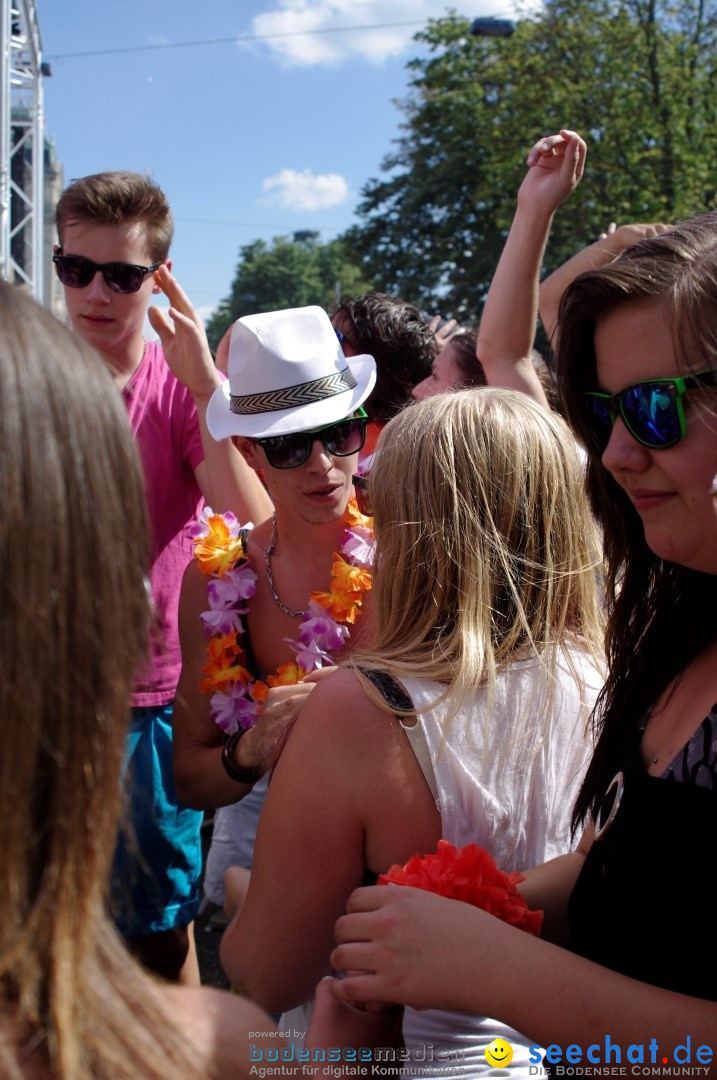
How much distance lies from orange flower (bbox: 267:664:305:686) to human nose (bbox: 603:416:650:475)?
1110 millimetres

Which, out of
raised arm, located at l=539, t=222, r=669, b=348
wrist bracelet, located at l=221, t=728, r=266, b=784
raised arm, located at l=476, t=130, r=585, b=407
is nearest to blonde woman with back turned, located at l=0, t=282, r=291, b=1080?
wrist bracelet, located at l=221, t=728, r=266, b=784

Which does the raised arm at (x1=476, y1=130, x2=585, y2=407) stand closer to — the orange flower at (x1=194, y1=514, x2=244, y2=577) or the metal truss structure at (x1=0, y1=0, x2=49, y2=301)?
the orange flower at (x1=194, y1=514, x2=244, y2=577)

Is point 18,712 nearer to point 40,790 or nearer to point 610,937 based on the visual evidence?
point 40,790

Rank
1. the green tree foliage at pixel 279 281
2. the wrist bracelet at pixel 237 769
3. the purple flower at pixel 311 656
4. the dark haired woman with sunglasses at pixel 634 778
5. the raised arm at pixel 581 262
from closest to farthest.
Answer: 1. the dark haired woman with sunglasses at pixel 634 778
2. the wrist bracelet at pixel 237 769
3. the purple flower at pixel 311 656
4. the raised arm at pixel 581 262
5. the green tree foliage at pixel 279 281

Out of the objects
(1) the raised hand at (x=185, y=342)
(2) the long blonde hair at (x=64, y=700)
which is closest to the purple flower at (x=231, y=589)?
(1) the raised hand at (x=185, y=342)

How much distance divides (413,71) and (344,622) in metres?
29.1

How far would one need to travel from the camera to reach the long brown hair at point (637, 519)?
51.3 inches

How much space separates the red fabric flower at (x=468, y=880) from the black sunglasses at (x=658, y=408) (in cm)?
64

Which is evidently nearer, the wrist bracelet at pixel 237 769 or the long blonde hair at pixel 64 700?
the long blonde hair at pixel 64 700

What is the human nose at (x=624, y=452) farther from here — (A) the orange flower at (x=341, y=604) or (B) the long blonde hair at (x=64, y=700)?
(A) the orange flower at (x=341, y=604)

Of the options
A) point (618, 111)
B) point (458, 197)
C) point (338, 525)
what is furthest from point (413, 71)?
point (338, 525)

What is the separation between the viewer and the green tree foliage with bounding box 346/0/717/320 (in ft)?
67.0

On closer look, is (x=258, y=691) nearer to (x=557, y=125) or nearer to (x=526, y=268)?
(x=526, y=268)

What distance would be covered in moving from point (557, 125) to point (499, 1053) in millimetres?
23515
